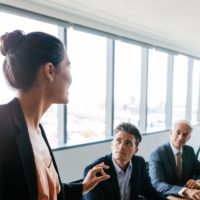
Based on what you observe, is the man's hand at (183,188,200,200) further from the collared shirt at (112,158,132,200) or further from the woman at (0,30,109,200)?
the woman at (0,30,109,200)

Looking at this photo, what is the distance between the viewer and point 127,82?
4320 millimetres

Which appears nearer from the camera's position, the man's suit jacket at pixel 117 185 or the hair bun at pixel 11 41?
the hair bun at pixel 11 41

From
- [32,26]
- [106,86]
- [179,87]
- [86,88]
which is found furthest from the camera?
[179,87]

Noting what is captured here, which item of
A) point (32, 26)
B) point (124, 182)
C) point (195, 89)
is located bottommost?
point (124, 182)

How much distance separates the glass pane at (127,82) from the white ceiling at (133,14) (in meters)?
0.32

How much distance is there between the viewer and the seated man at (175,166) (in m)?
1.98

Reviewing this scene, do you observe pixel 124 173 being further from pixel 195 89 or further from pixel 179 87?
pixel 195 89

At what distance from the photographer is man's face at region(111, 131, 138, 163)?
5.88ft

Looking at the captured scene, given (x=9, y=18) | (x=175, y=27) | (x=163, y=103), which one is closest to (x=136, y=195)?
(x=9, y=18)

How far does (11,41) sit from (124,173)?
1314 millimetres

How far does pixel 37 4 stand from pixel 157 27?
1934 millimetres

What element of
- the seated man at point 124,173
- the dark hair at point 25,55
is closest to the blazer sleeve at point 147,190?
the seated man at point 124,173

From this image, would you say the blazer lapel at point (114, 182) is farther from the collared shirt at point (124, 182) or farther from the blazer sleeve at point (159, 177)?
the blazer sleeve at point (159, 177)

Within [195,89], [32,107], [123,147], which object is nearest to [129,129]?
[123,147]
